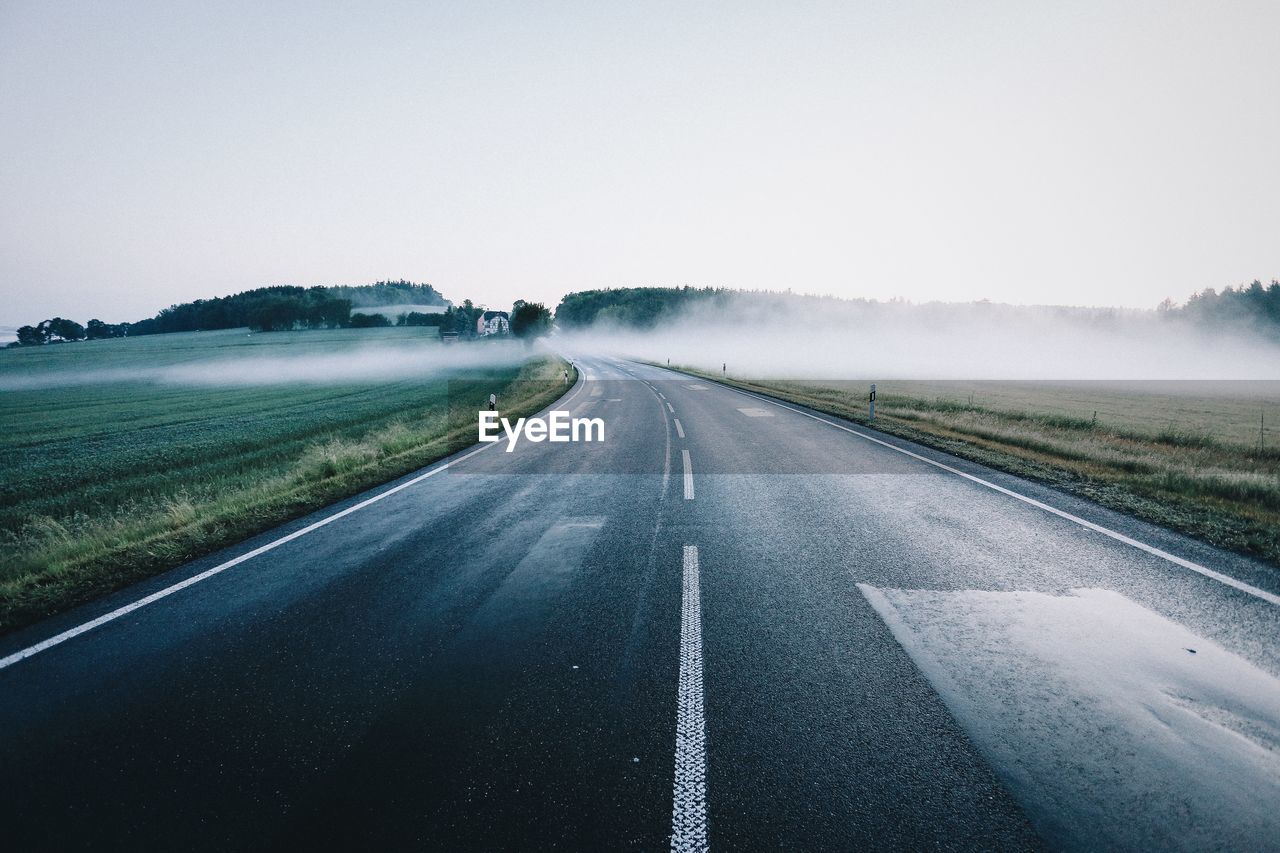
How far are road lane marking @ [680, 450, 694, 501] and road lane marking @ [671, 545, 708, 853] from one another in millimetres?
3473

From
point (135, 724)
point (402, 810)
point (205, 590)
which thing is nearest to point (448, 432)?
point (205, 590)

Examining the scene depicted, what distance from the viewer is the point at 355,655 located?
3.80 meters

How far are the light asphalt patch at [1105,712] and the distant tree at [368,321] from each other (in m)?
136

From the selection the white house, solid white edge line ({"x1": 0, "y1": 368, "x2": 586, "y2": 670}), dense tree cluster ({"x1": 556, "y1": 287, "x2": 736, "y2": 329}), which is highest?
dense tree cluster ({"x1": 556, "y1": 287, "x2": 736, "y2": 329})

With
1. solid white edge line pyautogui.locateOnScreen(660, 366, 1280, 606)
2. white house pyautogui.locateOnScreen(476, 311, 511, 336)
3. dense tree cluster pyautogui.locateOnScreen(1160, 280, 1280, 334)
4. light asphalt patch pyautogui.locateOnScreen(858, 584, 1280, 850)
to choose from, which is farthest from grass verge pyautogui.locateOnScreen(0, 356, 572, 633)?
dense tree cluster pyautogui.locateOnScreen(1160, 280, 1280, 334)

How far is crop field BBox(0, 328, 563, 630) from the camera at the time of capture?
5899mm

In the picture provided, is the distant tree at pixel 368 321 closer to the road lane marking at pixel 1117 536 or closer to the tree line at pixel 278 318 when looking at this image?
the tree line at pixel 278 318

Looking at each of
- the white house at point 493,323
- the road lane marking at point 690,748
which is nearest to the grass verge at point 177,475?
the road lane marking at point 690,748

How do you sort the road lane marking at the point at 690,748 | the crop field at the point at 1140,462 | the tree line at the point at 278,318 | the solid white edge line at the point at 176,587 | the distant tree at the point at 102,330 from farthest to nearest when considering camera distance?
the distant tree at the point at 102,330 → the tree line at the point at 278,318 → the crop field at the point at 1140,462 → the solid white edge line at the point at 176,587 → the road lane marking at the point at 690,748

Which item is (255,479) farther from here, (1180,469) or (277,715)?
(1180,469)

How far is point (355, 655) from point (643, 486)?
5.13 metres

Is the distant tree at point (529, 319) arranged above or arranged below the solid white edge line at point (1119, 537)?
above

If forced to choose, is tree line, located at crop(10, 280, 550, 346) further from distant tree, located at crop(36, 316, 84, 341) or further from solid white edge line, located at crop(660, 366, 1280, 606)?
solid white edge line, located at crop(660, 366, 1280, 606)

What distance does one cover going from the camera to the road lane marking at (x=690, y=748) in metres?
2.25
